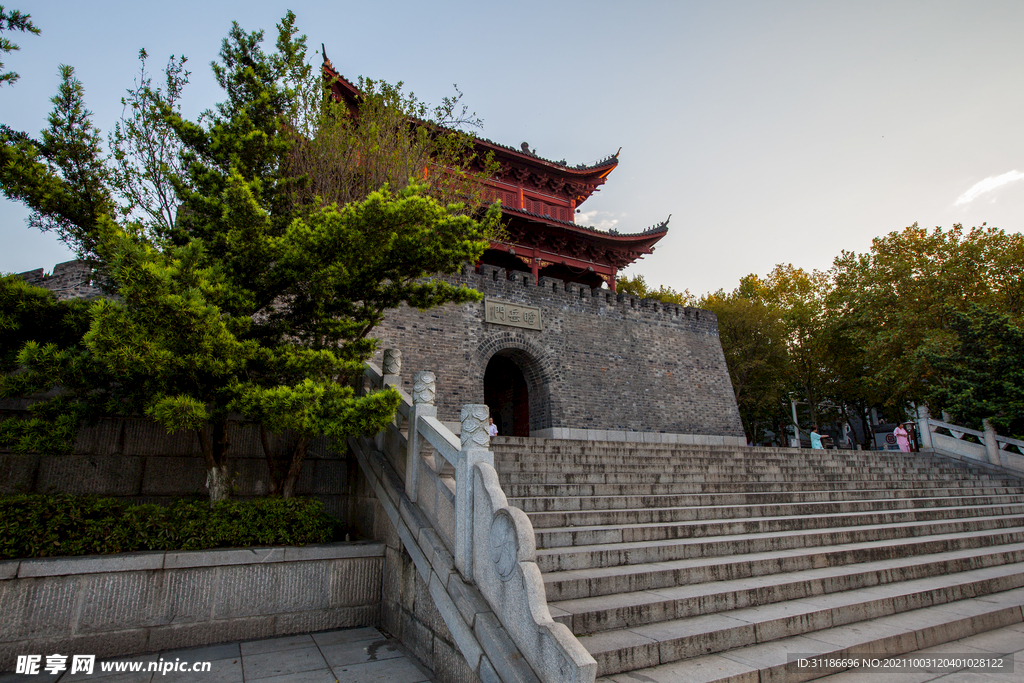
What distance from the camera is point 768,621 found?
123 inches

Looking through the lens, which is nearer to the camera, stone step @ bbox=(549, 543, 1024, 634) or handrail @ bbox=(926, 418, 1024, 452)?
stone step @ bbox=(549, 543, 1024, 634)

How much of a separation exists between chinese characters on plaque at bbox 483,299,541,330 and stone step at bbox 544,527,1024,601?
889cm

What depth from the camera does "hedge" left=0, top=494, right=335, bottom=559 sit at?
368cm

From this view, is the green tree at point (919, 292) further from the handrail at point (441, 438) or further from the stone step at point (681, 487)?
the handrail at point (441, 438)

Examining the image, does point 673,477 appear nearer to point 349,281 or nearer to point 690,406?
point 349,281

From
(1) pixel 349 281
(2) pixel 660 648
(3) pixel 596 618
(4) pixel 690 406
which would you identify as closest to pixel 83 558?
(1) pixel 349 281

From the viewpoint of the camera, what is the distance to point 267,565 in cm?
412

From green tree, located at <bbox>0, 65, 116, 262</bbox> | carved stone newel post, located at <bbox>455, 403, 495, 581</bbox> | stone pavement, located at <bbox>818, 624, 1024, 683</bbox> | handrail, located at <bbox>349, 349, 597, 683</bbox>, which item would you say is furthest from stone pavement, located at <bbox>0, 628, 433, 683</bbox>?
green tree, located at <bbox>0, 65, 116, 262</bbox>

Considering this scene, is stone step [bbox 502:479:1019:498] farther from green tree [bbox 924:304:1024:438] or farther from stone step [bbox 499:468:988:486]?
green tree [bbox 924:304:1024:438]

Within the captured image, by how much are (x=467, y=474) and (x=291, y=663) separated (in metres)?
1.79

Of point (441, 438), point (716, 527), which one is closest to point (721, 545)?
point (716, 527)

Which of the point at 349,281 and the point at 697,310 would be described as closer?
the point at 349,281

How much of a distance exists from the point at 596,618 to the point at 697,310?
14.8 m

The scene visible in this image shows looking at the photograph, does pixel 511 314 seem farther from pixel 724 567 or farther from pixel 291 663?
pixel 291 663
